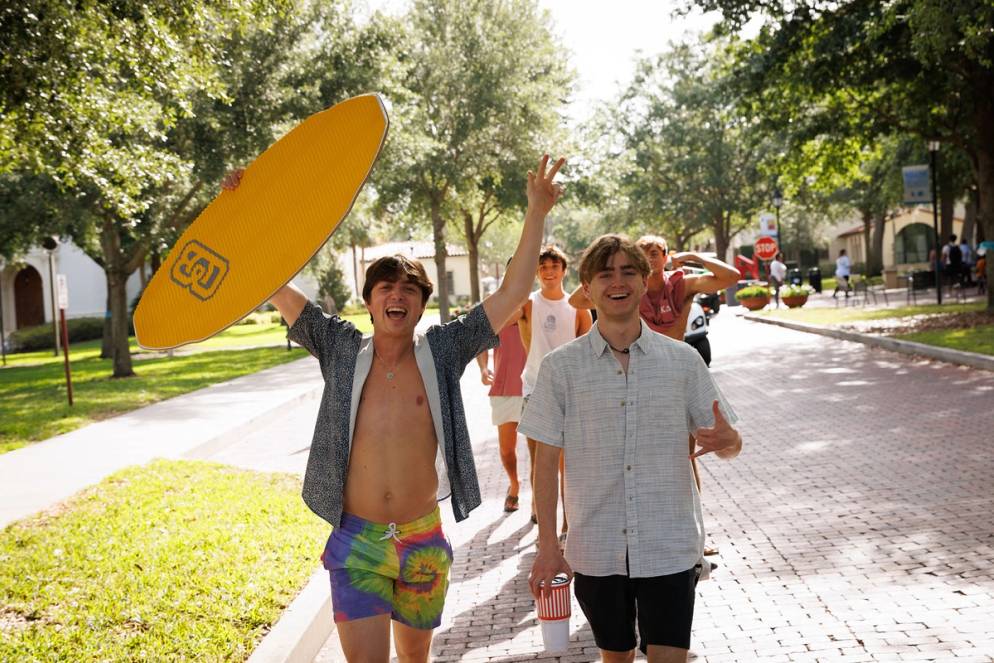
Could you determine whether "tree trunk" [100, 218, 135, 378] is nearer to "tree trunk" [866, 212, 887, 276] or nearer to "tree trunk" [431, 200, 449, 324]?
"tree trunk" [431, 200, 449, 324]

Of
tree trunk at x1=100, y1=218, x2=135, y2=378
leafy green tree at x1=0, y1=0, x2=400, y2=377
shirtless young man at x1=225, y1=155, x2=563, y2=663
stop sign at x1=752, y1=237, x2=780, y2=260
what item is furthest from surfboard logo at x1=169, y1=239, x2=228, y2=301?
stop sign at x1=752, y1=237, x2=780, y2=260

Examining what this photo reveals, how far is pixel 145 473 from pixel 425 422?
715cm

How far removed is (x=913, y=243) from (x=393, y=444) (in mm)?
81104

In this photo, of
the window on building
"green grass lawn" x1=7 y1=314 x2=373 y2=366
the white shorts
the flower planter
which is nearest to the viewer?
the white shorts

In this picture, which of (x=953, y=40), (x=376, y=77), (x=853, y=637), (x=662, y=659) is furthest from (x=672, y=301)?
(x=376, y=77)

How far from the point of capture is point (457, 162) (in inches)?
1404

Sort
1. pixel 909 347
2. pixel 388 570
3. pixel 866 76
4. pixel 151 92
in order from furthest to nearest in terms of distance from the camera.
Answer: pixel 866 76 → pixel 909 347 → pixel 151 92 → pixel 388 570

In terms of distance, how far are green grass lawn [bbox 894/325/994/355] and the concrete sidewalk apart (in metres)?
11.6

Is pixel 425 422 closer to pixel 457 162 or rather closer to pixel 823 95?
pixel 823 95

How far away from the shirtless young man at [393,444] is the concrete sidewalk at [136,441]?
5.70 m

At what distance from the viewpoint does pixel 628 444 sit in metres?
3.18

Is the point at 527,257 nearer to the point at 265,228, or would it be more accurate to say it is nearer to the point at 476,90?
the point at 265,228

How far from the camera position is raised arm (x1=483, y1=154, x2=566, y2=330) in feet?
11.8

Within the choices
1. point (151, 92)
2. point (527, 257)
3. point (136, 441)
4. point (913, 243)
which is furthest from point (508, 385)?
point (913, 243)
